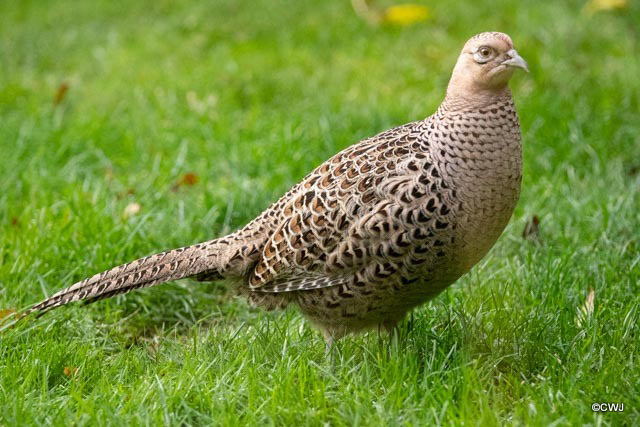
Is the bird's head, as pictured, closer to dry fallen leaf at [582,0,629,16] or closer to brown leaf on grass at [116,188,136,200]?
brown leaf on grass at [116,188,136,200]

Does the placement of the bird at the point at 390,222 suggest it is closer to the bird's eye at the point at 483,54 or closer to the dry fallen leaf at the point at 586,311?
the bird's eye at the point at 483,54

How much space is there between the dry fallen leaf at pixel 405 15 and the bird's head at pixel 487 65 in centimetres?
493

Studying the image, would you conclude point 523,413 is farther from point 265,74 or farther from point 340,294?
point 265,74

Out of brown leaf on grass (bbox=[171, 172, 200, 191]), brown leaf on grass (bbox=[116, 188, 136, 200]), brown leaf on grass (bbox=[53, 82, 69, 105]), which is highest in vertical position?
brown leaf on grass (bbox=[53, 82, 69, 105])

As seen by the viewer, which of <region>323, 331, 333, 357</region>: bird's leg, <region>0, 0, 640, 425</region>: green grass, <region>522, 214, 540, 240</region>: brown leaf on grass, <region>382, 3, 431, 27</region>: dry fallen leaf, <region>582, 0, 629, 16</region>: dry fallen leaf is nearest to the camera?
<region>0, 0, 640, 425</region>: green grass

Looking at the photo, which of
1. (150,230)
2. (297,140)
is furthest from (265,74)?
(150,230)

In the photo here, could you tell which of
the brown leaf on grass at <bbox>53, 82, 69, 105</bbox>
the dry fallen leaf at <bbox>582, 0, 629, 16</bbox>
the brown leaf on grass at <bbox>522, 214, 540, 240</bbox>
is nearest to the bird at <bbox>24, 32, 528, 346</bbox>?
the brown leaf on grass at <bbox>522, 214, 540, 240</bbox>

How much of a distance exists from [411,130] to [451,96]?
0.82ft

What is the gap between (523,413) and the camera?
307cm

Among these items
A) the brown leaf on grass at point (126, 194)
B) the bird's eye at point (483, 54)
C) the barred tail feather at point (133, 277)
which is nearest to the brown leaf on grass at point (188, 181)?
the brown leaf on grass at point (126, 194)

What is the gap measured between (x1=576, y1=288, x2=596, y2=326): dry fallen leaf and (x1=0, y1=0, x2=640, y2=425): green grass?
0.05 m

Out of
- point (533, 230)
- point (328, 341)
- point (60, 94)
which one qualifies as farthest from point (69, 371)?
point (60, 94)

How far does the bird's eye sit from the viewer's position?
3393mm

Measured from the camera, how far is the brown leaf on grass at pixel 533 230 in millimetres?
4820
